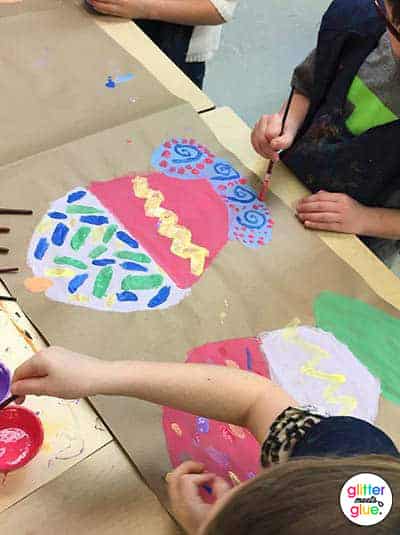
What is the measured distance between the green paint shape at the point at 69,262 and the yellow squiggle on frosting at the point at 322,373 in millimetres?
279

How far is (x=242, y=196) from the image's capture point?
3.31 feet

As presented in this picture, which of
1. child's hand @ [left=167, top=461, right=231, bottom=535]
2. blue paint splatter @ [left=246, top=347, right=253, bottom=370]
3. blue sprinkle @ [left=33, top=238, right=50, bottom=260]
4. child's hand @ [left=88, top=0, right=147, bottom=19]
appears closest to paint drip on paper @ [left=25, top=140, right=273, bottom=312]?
blue sprinkle @ [left=33, top=238, right=50, bottom=260]

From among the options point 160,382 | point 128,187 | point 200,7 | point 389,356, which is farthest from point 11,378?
point 200,7

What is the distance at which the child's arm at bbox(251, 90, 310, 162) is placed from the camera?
1026 mm

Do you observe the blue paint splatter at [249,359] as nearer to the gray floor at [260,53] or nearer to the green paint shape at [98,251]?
the green paint shape at [98,251]

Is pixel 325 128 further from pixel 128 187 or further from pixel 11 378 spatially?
pixel 11 378

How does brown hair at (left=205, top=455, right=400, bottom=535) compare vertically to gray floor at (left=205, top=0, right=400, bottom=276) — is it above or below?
above

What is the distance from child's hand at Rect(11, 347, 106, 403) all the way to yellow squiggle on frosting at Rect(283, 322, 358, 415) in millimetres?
267

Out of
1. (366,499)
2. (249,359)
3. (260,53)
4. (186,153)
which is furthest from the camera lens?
(260,53)

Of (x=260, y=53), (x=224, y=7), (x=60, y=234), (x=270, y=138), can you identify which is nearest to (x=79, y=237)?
(x=60, y=234)

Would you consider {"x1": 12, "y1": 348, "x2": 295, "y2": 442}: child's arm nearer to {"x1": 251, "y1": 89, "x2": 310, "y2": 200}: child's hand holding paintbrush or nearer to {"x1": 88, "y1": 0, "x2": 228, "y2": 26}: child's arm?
{"x1": 251, "y1": 89, "x2": 310, "y2": 200}: child's hand holding paintbrush

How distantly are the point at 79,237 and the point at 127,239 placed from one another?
0.06m

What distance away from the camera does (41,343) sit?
2.61 ft

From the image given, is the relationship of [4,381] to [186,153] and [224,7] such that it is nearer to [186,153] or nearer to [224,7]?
[186,153]
